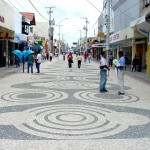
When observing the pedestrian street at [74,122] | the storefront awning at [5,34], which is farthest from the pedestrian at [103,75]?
the storefront awning at [5,34]

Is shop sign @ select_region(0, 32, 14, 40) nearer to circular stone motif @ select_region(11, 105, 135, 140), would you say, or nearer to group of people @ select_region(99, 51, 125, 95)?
group of people @ select_region(99, 51, 125, 95)

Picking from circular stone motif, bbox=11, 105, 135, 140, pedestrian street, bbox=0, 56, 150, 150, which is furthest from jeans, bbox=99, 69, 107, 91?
circular stone motif, bbox=11, 105, 135, 140

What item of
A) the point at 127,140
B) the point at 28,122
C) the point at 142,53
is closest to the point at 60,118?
the point at 28,122

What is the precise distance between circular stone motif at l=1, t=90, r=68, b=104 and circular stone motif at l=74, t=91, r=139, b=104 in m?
0.68

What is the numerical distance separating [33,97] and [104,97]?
105 inches

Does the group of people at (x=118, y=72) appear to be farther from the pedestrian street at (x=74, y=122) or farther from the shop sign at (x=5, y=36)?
the shop sign at (x=5, y=36)

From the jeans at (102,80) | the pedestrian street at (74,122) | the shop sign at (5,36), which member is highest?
the shop sign at (5,36)

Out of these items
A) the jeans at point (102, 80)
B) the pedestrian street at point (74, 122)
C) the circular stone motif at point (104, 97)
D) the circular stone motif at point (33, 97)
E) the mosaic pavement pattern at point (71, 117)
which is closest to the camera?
the pedestrian street at point (74, 122)

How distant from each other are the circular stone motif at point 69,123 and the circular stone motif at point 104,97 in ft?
4.93

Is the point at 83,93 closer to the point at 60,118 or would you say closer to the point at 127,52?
the point at 60,118

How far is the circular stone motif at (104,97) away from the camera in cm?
1054

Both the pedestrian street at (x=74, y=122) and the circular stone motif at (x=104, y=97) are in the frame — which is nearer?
the pedestrian street at (x=74, y=122)

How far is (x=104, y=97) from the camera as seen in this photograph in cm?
1130

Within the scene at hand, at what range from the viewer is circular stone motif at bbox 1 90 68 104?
10.4 metres
